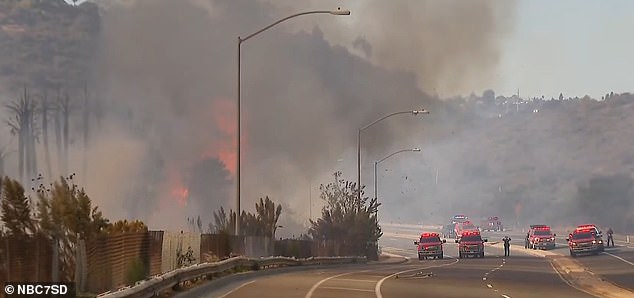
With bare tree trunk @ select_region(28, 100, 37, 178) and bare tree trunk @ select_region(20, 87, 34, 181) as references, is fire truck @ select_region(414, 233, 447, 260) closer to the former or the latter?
bare tree trunk @ select_region(28, 100, 37, 178)

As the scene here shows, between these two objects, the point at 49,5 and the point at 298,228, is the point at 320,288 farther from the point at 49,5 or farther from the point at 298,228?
the point at 49,5

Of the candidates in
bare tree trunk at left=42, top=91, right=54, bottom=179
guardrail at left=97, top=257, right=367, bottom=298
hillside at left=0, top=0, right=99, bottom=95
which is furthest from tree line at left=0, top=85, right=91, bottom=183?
guardrail at left=97, top=257, right=367, bottom=298

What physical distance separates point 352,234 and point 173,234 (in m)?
49.2

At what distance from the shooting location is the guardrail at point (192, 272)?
22.8 m

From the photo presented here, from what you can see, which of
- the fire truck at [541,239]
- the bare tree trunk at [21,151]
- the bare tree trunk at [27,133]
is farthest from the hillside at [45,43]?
the fire truck at [541,239]

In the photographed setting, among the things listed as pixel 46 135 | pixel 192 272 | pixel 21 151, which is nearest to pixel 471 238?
pixel 21 151

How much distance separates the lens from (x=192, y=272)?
3180 centimetres

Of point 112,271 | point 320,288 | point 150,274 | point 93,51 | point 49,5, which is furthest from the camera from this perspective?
point 49,5

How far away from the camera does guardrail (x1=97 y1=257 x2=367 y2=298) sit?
22.8m

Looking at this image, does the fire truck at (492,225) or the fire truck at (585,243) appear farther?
the fire truck at (492,225)

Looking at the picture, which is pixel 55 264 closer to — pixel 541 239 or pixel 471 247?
pixel 471 247

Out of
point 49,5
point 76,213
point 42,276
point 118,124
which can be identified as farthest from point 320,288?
point 49,5

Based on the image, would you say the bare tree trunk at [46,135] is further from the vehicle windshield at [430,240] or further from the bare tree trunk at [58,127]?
the vehicle windshield at [430,240]

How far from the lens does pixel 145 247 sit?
3059 cm
